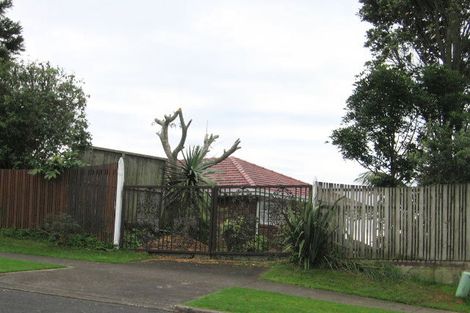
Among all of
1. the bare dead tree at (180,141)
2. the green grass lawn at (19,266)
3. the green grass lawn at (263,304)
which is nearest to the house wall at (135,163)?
the bare dead tree at (180,141)

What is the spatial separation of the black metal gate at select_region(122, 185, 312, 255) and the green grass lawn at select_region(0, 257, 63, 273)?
9.94ft

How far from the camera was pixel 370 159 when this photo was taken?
15008 millimetres

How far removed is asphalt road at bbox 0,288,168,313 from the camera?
775 cm

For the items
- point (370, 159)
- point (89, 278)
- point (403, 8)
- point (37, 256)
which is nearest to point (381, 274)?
point (370, 159)

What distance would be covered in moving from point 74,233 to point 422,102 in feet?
31.7

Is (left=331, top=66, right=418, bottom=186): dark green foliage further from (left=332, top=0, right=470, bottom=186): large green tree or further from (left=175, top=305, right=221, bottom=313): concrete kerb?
(left=175, top=305, right=221, bottom=313): concrete kerb

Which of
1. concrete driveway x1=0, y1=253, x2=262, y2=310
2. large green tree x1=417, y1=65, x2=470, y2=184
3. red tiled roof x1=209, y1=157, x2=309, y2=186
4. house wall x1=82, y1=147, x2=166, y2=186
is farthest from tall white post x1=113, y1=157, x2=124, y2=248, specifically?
large green tree x1=417, y1=65, x2=470, y2=184

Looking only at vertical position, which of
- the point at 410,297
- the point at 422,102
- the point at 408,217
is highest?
the point at 422,102

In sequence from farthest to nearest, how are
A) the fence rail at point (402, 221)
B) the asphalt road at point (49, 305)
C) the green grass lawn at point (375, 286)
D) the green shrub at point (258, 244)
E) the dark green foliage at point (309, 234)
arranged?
the green shrub at point (258, 244)
the dark green foliage at point (309, 234)
the fence rail at point (402, 221)
the green grass lawn at point (375, 286)
the asphalt road at point (49, 305)

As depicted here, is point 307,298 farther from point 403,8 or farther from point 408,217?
point 403,8

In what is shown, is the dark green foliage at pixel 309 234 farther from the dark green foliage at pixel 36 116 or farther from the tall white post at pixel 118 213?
the dark green foliage at pixel 36 116

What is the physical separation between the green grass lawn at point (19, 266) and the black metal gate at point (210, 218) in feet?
9.94

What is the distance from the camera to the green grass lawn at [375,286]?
9969 millimetres

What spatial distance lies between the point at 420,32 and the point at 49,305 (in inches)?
564
